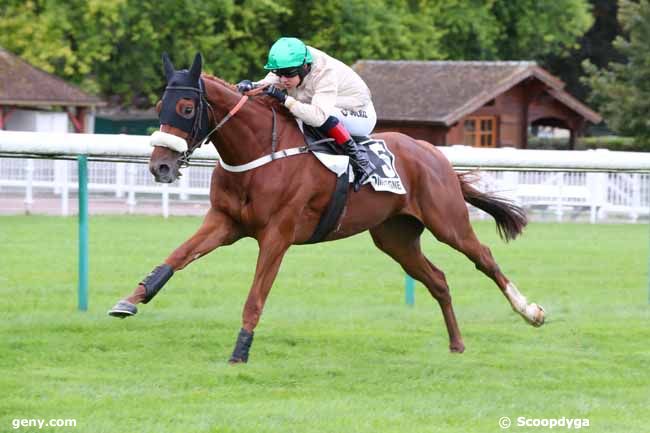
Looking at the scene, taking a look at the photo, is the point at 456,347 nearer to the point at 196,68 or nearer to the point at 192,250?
the point at 192,250

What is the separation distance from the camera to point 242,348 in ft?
25.9

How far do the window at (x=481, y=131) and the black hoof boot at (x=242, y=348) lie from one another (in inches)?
1146

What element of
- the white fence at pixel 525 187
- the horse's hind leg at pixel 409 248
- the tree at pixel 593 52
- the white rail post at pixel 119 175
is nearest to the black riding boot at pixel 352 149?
the horse's hind leg at pixel 409 248

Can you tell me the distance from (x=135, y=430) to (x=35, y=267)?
8362 millimetres

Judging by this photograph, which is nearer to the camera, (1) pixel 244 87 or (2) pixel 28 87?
(1) pixel 244 87

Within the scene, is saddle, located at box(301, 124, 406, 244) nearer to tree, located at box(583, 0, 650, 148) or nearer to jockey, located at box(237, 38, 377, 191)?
jockey, located at box(237, 38, 377, 191)

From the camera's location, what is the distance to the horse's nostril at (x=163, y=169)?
7.53 m

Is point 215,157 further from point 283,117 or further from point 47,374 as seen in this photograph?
point 47,374

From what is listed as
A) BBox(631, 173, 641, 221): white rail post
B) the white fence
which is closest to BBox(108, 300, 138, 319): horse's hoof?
the white fence

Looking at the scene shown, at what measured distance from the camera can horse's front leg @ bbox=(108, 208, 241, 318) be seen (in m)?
7.68

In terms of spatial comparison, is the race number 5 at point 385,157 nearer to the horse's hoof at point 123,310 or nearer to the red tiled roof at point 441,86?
the horse's hoof at point 123,310

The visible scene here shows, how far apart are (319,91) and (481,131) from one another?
95.2 ft

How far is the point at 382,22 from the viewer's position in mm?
40219

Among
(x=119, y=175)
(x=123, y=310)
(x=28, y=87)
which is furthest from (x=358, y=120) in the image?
(x=28, y=87)
